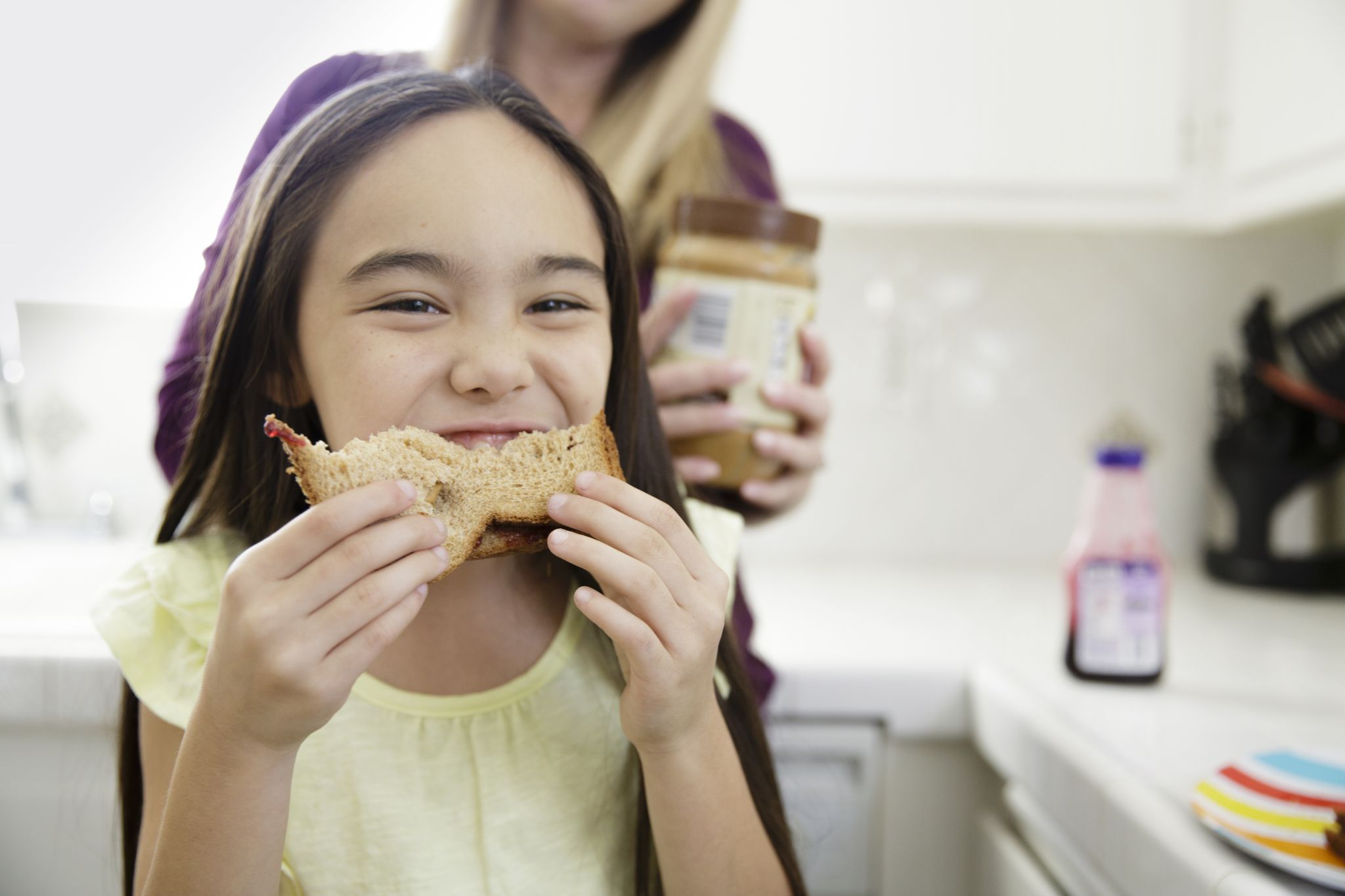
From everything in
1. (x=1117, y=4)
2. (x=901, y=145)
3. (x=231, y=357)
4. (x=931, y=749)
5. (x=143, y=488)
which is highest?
(x=1117, y=4)

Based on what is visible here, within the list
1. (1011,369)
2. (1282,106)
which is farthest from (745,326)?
(1011,369)

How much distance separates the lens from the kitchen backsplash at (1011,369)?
1765 millimetres

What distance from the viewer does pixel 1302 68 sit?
1334 mm

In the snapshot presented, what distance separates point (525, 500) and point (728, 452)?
0.88 feet

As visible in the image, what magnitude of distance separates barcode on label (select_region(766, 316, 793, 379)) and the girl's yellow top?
0.23 meters

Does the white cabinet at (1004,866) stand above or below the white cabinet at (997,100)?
below

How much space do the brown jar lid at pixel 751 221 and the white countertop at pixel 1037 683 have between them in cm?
47

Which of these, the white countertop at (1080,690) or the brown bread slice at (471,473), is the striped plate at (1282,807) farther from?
the brown bread slice at (471,473)

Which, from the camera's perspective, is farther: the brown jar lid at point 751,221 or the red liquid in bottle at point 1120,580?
the red liquid in bottle at point 1120,580

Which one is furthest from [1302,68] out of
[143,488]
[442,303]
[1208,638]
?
[143,488]

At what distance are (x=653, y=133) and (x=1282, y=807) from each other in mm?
767

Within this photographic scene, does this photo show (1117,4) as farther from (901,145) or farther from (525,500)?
(525,500)

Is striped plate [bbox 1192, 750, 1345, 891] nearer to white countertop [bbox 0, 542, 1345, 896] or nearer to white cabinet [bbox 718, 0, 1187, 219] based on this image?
white countertop [bbox 0, 542, 1345, 896]

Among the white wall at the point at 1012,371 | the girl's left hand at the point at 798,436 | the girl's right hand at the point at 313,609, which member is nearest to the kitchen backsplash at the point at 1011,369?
the white wall at the point at 1012,371
